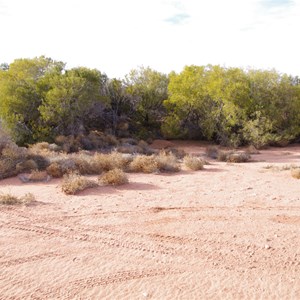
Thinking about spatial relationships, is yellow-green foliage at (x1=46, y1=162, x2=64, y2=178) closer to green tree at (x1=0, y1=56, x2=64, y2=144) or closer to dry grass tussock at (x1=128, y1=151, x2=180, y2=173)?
dry grass tussock at (x1=128, y1=151, x2=180, y2=173)

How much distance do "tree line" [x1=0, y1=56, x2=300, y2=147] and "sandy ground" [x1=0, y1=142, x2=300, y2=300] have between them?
11001 millimetres

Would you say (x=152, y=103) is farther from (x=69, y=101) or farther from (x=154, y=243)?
(x=154, y=243)

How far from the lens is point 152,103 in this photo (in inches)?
1037

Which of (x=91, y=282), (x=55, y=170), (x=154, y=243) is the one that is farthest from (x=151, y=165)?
(x=91, y=282)

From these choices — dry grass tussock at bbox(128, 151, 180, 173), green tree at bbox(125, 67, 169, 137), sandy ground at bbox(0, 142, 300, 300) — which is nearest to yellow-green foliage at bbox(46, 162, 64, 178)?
sandy ground at bbox(0, 142, 300, 300)

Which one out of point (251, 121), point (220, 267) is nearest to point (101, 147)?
point (251, 121)

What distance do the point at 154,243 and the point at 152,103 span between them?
20153 mm

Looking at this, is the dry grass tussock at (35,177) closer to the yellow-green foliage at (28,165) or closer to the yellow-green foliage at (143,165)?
the yellow-green foliage at (28,165)

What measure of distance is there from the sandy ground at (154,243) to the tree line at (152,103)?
36.1ft

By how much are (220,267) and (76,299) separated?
2.16 meters

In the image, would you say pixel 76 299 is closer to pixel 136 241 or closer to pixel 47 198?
pixel 136 241

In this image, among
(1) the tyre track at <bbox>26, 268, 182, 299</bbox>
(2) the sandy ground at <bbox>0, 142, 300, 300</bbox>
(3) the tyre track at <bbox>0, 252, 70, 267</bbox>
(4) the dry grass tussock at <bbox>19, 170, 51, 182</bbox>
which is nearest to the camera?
(1) the tyre track at <bbox>26, 268, 182, 299</bbox>

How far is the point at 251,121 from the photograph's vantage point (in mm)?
22656

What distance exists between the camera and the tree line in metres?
21.3
